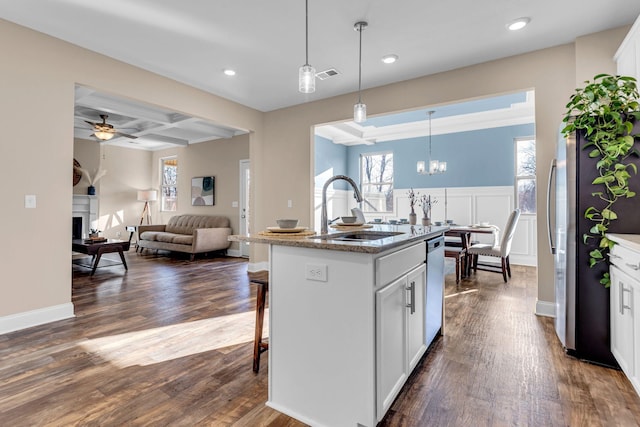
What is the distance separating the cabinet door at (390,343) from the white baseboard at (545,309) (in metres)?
2.18

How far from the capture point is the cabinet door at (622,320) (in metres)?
1.79

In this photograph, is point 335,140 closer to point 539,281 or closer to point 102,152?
point 539,281

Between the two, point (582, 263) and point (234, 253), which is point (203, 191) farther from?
point (582, 263)

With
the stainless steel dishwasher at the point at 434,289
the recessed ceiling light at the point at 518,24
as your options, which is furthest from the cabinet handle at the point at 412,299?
the recessed ceiling light at the point at 518,24

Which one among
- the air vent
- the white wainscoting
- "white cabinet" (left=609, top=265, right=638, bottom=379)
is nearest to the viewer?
"white cabinet" (left=609, top=265, right=638, bottom=379)

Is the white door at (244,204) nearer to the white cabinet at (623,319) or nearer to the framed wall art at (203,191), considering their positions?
the framed wall art at (203,191)

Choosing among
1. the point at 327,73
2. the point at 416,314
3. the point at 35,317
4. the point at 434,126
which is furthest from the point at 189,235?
the point at 416,314

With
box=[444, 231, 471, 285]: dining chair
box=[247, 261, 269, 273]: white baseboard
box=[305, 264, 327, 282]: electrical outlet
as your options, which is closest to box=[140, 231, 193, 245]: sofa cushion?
box=[247, 261, 269, 273]: white baseboard

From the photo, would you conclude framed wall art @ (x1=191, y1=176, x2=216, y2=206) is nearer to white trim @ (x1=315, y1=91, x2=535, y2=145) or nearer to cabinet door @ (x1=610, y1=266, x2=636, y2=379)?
white trim @ (x1=315, y1=91, x2=535, y2=145)

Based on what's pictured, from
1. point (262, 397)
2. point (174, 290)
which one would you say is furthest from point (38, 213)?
point (262, 397)

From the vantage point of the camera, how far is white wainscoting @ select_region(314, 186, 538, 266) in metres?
5.73

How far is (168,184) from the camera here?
28.5ft

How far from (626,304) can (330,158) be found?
19.7 feet

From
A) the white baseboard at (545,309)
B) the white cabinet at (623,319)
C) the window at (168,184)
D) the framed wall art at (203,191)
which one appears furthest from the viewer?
the window at (168,184)
